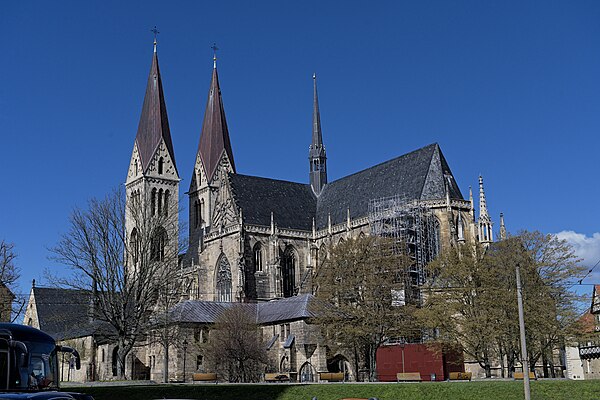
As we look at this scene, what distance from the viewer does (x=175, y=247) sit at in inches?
2046

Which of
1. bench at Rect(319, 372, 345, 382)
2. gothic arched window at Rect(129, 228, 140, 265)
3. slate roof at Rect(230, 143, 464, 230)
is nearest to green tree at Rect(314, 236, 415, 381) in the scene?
bench at Rect(319, 372, 345, 382)

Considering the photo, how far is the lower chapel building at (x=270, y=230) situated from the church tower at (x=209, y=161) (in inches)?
7.7

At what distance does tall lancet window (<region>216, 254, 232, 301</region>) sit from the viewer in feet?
259

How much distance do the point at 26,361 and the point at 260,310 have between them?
157 feet

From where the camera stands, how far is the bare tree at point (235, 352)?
5728 cm

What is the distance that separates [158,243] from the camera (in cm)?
5091

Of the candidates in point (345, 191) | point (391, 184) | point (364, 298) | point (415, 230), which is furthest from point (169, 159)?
point (364, 298)

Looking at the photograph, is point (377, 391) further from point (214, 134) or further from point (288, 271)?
point (214, 134)

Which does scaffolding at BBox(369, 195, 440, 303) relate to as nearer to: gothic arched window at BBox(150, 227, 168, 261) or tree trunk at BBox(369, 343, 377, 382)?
tree trunk at BBox(369, 343, 377, 382)

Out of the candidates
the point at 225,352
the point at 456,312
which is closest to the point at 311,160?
the point at 225,352

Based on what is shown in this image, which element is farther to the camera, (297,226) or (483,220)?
(297,226)

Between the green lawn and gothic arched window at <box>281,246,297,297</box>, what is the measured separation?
133 feet

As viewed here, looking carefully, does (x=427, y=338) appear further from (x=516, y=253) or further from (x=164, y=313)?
(x=164, y=313)

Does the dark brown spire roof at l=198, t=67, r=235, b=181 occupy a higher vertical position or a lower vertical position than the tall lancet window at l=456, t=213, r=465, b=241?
higher
